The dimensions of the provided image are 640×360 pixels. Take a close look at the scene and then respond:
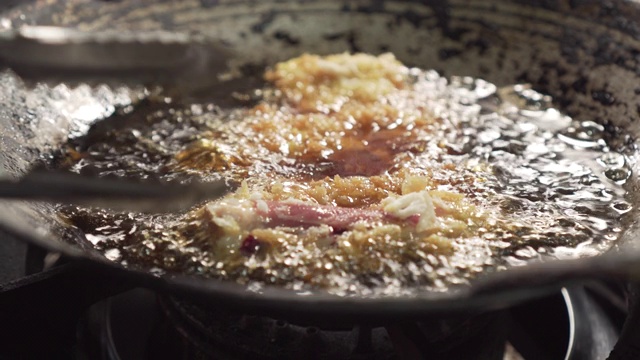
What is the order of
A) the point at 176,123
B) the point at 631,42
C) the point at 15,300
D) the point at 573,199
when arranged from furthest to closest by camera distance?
the point at 631,42 < the point at 176,123 < the point at 573,199 < the point at 15,300

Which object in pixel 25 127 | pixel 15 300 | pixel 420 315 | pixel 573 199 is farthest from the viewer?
pixel 25 127

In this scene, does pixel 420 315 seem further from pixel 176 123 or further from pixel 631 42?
pixel 631 42

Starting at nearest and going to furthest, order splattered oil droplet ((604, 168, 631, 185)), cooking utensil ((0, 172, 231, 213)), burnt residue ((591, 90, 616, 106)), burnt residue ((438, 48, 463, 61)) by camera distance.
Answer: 1. cooking utensil ((0, 172, 231, 213))
2. splattered oil droplet ((604, 168, 631, 185))
3. burnt residue ((591, 90, 616, 106))
4. burnt residue ((438, 48, 463, 61))

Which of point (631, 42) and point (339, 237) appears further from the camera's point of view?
point (631, 42)

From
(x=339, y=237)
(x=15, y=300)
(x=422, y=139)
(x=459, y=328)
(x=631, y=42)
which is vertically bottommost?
(x=459, y=328)

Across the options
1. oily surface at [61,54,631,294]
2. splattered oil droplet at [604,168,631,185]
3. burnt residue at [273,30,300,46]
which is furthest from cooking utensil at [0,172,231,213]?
burnt residue at [273,30,300,46]

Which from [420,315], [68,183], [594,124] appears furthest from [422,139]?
[68,183]

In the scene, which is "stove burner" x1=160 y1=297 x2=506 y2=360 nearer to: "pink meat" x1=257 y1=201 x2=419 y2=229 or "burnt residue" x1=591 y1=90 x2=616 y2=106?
"pink meat" x1=257 y1=201 x2=419 y2=229
